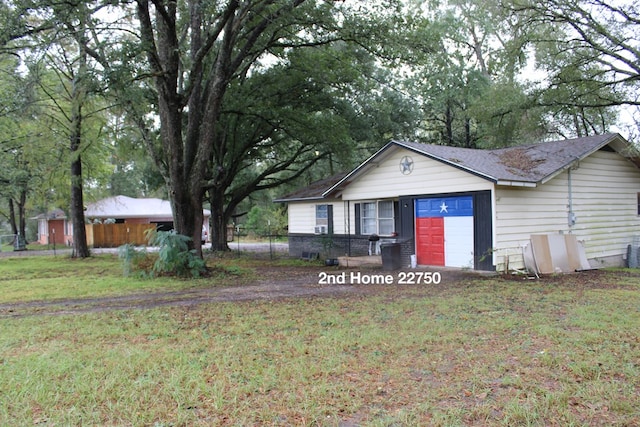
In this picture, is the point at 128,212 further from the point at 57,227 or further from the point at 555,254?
the point at 555,254

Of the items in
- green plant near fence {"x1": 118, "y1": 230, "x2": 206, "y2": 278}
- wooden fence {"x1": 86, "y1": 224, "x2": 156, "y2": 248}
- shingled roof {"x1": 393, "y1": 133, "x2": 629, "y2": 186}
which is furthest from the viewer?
wooden fence {"x1": 86, "y1": 224, "x2": 156, "y2": 248}

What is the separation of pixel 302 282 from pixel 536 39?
41.3ft

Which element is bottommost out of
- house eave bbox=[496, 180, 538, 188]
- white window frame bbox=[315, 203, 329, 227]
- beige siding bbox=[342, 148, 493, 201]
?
white window frame bbox=[315, 203, 329, 227]

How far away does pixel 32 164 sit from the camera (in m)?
23.6

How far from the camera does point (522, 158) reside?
1431 centimetres

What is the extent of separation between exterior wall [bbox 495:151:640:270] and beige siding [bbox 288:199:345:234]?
7.47 meters

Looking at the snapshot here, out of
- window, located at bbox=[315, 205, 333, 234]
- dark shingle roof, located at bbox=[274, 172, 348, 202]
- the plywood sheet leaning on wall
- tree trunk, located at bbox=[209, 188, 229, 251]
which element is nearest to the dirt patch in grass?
the plywood sheet leaning on wall

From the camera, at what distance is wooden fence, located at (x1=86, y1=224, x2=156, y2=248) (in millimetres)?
31250

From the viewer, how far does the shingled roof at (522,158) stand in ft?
39.9

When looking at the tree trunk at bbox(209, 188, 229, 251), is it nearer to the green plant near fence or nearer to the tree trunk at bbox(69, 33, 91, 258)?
the tree trunk at bbox(69, 33, 91, 258)

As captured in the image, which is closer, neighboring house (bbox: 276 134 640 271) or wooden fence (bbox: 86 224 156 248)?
neighboring house (bbox: 276 134 640 271)

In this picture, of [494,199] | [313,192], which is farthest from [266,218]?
[494,199]

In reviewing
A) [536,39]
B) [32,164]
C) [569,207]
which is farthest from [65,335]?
[32,164]

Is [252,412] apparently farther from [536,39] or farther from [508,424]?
[536,39]
